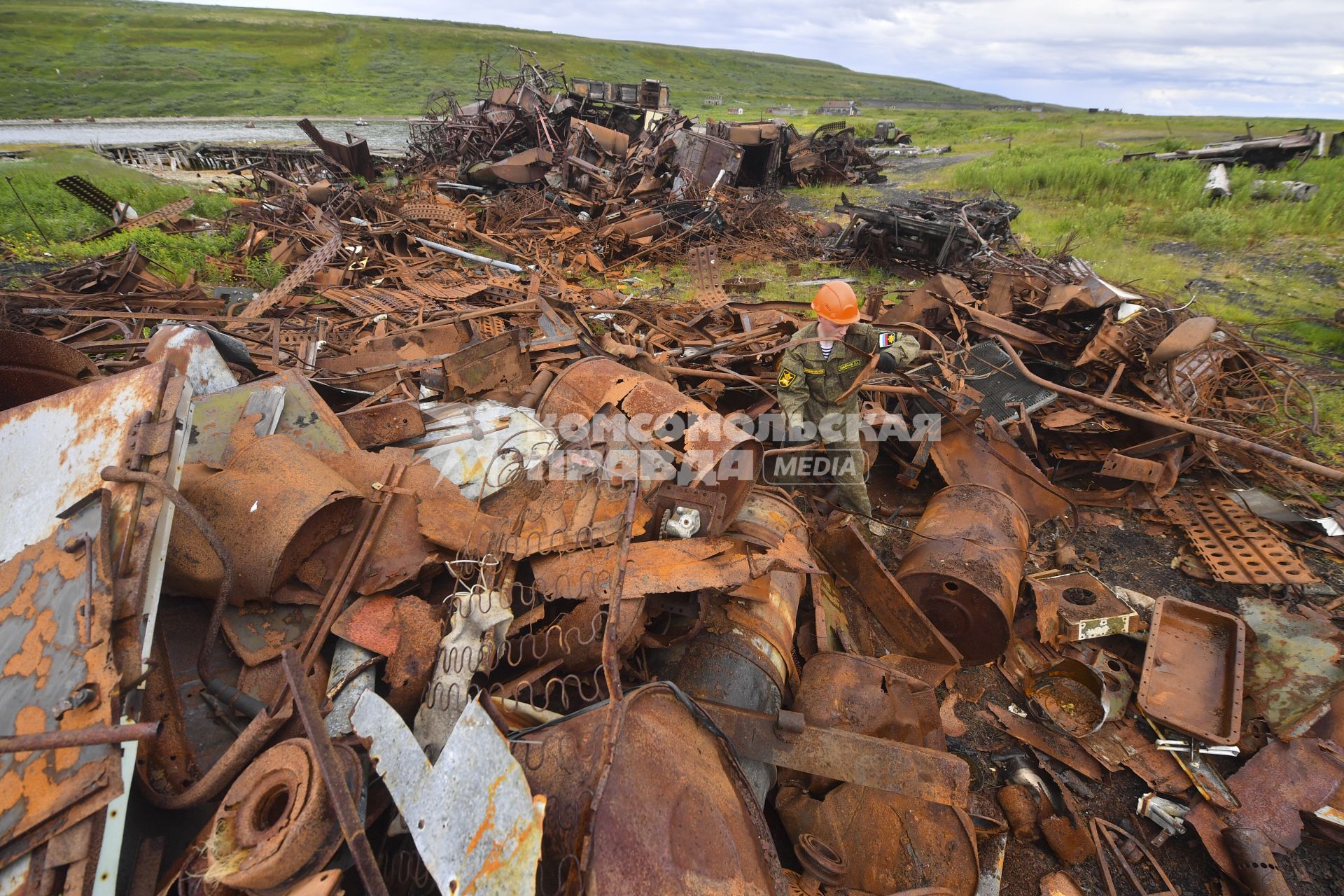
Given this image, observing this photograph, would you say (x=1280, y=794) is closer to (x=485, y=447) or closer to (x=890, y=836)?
(x=890, y=836)

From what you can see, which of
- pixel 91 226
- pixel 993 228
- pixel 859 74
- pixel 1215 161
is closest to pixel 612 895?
pixel 993 228

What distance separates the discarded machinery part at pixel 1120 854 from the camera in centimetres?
284

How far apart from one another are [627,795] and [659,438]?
2130 mm

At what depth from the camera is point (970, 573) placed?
359 cm

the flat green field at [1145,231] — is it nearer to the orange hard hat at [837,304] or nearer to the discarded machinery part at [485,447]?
the orange hard hat at [837,304]

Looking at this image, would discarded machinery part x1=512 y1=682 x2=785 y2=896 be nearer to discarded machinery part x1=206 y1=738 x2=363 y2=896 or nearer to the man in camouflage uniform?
discarded machinery part x1=206 y1=738 x2=363 y2=896

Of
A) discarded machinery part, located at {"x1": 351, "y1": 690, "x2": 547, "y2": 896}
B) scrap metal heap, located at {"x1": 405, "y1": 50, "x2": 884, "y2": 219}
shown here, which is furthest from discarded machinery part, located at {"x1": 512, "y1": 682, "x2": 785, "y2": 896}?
scrap metal heap, located at {"x1": 405, "y1": 50, "x2": 884, "y2": 219}

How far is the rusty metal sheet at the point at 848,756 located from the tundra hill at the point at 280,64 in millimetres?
46648

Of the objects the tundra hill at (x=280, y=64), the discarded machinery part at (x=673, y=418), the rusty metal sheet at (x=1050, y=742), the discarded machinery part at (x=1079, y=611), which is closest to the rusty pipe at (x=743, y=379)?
the discarded machinery part at (x=673, y=418)

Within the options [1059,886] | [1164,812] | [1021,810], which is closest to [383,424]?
[1021,810]

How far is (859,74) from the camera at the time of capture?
11375 centimetres

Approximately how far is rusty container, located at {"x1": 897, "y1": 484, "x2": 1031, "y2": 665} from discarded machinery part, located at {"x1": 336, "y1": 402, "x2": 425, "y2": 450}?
343cm

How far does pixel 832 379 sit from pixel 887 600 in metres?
1.89

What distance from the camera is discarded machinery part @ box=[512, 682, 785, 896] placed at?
1.55 m
